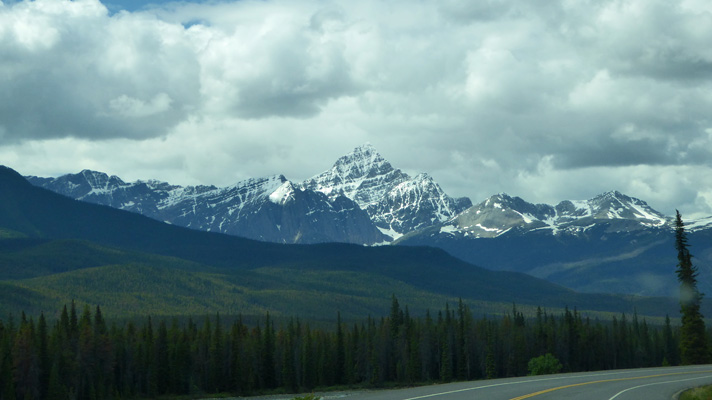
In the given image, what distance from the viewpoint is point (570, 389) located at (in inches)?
2436

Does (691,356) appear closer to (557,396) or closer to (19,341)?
(557,396)

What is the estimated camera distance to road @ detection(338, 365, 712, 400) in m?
57.6

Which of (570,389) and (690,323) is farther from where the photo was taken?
(690,323)

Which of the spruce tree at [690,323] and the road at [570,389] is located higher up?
the spruce tree at [690,323]

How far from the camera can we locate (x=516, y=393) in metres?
58.9

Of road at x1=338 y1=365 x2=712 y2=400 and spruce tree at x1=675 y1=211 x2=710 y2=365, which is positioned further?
spruce tree at x1=675 y1=211 x2=710 y2=365

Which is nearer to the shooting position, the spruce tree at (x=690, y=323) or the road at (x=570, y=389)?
the road at (x=570, y=389)

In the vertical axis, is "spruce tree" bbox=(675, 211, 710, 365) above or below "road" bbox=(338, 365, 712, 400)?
above

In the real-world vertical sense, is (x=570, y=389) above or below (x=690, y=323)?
below

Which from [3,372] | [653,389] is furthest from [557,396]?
[3,372]

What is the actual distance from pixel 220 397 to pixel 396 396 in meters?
139

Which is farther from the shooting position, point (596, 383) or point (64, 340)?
point (64, 340)

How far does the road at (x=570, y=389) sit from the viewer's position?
57.6 metres

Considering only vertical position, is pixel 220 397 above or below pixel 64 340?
below
